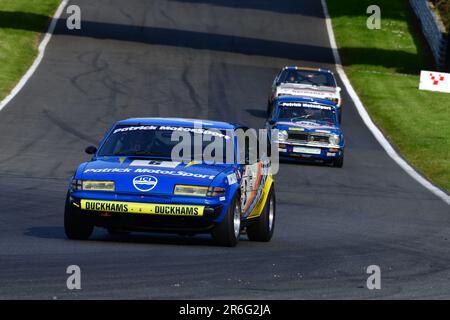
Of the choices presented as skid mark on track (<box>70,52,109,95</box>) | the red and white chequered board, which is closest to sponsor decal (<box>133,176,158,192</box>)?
skid mark on track (<box>70,52,109,95</box>)

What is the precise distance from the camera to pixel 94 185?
43.2 ft

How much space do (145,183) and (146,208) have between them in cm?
29

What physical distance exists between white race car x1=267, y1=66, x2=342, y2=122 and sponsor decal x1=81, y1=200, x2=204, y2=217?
19331mm

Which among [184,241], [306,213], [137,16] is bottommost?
[137,16]

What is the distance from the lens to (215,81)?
39.4 metres

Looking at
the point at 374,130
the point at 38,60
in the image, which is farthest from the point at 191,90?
the point at 374,130

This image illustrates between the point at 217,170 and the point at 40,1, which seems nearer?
the point at 217,170

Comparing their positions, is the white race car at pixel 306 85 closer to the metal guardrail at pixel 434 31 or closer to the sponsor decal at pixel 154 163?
the metal guardrail at pixel 434 31

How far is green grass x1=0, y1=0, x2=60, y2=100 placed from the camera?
37.7 m

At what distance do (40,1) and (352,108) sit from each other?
19.2 metres

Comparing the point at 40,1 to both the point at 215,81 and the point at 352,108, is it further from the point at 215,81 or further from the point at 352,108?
the point at 352,108

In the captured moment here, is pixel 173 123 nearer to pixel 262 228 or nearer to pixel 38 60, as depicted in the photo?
pixel 262 228

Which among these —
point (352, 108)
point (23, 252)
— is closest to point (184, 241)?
point (23, 252)

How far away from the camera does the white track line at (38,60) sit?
110 feet
